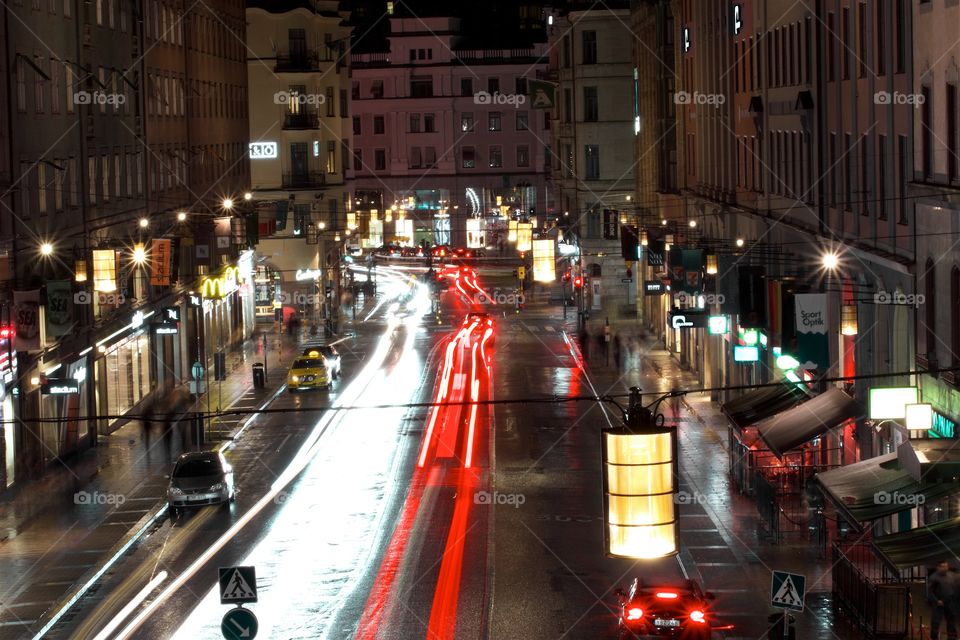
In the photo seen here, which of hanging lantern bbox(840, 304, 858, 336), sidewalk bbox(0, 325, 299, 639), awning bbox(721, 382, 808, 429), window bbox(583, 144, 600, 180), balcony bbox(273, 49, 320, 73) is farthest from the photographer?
balcony bbox(273, 49, 320, 73)

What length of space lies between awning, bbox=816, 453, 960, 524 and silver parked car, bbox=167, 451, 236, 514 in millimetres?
14371

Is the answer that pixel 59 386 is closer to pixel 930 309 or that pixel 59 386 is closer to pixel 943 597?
pixel 930 309

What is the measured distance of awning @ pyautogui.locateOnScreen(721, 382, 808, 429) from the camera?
36.6 m

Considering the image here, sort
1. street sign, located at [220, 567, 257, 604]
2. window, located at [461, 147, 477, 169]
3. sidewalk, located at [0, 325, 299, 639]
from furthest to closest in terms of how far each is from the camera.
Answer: window, located at [461, 147, 477, 169]
sidewalk, located at [0, 325, 299, 639]
street sign, located at [220, 567, 257, 604]

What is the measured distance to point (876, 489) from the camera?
26859 mm

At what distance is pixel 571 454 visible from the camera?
43.8 m

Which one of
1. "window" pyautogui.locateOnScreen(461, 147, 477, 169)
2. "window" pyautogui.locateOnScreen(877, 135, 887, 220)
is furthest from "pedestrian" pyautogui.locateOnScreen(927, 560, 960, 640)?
"window" pyautogui.locateOnScreen(461, 147, 477, 169)

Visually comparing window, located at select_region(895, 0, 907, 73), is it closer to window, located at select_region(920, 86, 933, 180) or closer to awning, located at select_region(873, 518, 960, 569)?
window, located at select_region(920, 86, 933, 180)

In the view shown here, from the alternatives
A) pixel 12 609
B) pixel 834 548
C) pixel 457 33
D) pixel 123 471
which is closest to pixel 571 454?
pixel 123 471

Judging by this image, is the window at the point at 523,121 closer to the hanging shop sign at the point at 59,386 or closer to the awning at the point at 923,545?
the hanging shop sign at the point at 59,386

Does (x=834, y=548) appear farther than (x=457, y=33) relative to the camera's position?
No

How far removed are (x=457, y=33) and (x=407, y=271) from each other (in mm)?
24974

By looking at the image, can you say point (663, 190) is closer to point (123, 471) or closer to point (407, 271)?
point (123, 471)

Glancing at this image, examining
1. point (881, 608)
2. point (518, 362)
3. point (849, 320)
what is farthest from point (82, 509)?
point (518, 362)
